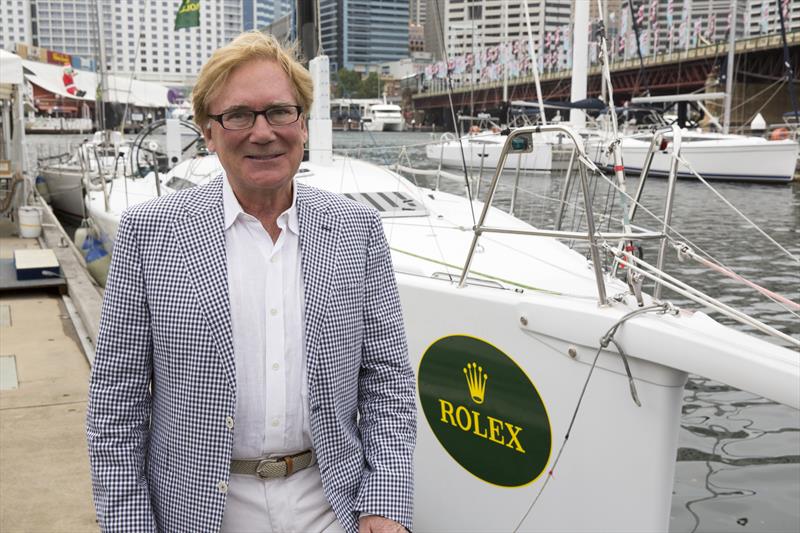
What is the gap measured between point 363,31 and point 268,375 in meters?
7.61

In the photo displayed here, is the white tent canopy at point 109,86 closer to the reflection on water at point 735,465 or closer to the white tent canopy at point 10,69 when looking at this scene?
the white tent canopy at point 10,69

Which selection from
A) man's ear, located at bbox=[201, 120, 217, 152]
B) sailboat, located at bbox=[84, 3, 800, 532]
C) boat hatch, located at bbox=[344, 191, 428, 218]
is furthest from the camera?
boat hatch, located at bbox=[344, 191, 428, 218]

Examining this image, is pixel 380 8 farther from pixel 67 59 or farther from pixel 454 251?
pixel 67 59

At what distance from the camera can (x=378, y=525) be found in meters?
1.84

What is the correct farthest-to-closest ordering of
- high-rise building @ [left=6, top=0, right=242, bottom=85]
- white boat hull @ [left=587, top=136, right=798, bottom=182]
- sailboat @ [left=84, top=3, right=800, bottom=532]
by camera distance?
1. white boat hull @ [left=587, top=136, right=798, bottom=182]
2. high-rise building @ [left=6, top=0, right=242, bottom=85]
3. sailboat @ [left=84, top=3, right=800, bottom=532]

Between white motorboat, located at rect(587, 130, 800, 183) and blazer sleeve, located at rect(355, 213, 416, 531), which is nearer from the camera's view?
blazer sleeve, located at rect(355, 213, 416, 531)

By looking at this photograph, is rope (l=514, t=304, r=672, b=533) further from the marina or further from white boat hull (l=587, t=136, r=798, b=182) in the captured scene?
white boat hull (l=587, t=136, r=798, b=182)

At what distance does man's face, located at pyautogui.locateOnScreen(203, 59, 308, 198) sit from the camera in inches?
70.6

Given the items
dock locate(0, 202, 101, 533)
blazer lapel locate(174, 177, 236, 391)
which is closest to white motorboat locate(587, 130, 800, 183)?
dock locate(0, 202, 101, 533)

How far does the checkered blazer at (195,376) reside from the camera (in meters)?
1.75

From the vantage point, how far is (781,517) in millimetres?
5215

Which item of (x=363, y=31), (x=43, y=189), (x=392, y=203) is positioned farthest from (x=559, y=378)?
(x=43, y=189)

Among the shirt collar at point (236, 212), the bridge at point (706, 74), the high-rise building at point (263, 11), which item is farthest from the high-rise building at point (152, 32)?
the bridge at point (706, 74)

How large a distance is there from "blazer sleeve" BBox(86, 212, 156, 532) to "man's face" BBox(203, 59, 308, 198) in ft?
0.85
